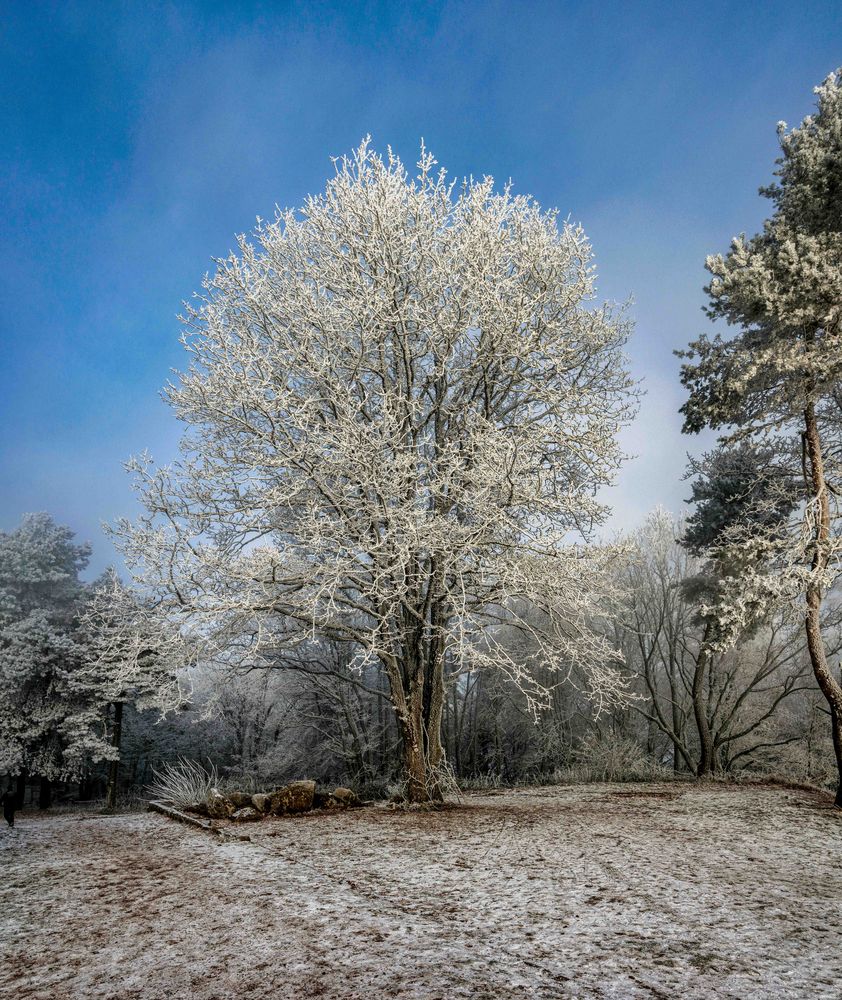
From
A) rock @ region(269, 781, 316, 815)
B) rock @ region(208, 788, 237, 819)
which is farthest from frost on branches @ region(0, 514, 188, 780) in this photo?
rock @ region(269, 781, 316, 815)

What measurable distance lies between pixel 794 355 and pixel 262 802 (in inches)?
438

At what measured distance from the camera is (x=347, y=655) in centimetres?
1972

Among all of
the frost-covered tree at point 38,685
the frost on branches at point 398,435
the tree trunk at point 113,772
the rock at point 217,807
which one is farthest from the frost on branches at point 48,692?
the frost on branches at point 398,435

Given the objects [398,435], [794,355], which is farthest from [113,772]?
[794,355]

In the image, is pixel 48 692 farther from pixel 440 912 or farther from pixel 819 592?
pixel 819 592

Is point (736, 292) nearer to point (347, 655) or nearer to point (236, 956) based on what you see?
point (236, 956)

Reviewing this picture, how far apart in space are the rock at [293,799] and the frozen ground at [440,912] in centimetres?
210

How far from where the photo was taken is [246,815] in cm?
948

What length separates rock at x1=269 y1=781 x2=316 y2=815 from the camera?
1004cm

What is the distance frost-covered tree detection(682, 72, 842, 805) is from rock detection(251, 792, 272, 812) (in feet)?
26.4

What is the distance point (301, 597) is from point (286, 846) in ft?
12.0

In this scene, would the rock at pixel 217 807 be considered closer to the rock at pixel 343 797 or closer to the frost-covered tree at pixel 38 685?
the rock at pixel 343 797

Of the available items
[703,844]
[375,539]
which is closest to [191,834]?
[375,539]

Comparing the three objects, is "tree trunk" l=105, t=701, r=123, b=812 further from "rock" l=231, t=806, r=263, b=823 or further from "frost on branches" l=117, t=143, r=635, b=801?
"frost on branches" l=117, t=143, r=635, b=801
